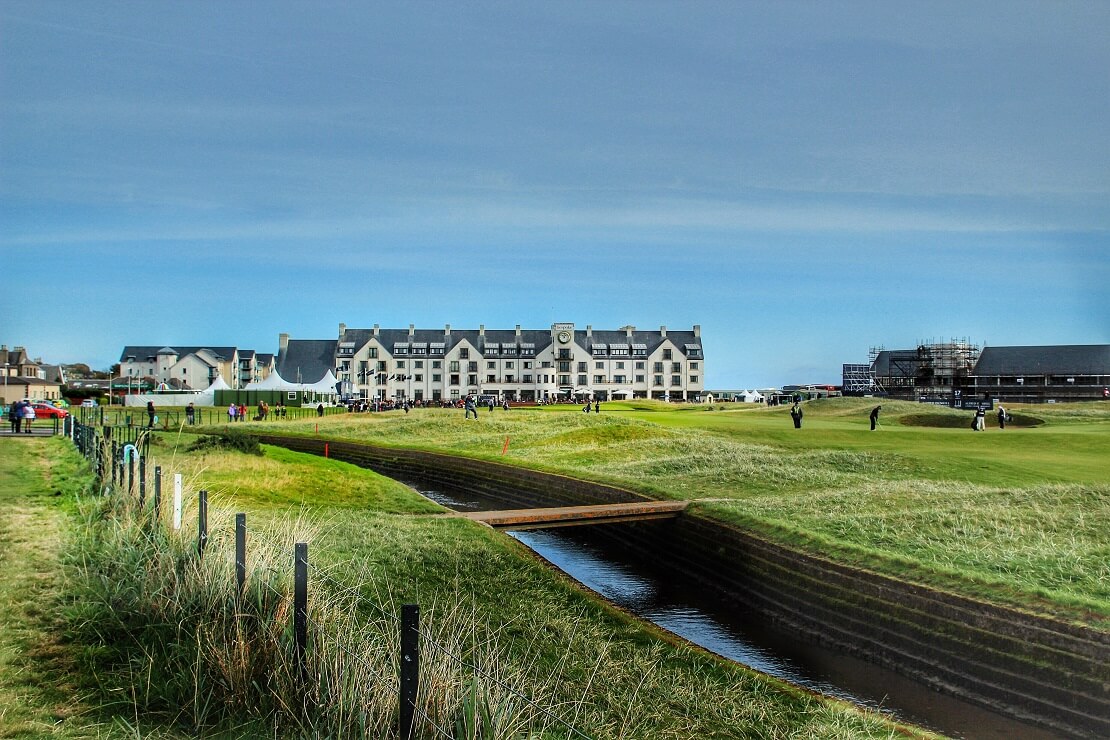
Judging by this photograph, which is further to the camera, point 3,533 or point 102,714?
point 3,533

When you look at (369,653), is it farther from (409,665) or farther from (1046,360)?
(1046,360)

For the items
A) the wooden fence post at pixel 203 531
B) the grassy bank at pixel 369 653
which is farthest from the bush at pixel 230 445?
the wooden fence post at pixel 203 531

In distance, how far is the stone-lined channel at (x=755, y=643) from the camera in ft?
37.7

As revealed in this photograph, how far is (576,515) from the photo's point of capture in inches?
835

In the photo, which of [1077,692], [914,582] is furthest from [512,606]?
[1077,692]

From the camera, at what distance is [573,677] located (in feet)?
35.4

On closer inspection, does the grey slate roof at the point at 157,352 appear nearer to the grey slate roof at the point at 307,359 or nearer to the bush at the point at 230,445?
the grey slate roof at the point at 307,359

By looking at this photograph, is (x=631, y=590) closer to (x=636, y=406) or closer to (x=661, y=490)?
(x=661, y=490)

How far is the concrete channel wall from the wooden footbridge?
1.71 ft

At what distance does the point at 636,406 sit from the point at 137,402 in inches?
1767

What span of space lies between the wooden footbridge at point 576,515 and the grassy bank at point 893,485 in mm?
994

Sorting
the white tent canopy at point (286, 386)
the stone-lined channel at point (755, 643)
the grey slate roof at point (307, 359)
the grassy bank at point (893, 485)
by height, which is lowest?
the stone-lined channel at point (755, 643)

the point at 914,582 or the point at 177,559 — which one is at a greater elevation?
the point at 177,559

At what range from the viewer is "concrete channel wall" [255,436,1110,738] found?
433 inches
